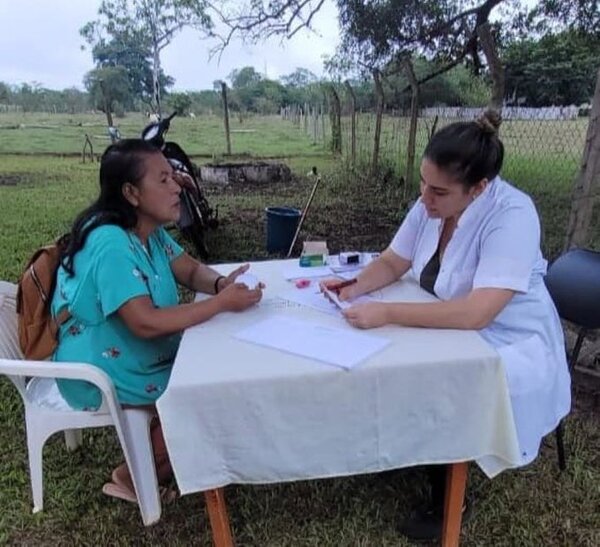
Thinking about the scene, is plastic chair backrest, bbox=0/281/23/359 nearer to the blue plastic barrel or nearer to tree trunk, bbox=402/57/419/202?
the blue plastic barrel

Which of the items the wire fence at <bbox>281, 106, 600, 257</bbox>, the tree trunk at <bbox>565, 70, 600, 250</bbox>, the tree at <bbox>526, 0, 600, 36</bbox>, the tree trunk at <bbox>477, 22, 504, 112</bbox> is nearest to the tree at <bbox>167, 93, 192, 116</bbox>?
the wire fence at <bbox>281, 106, 600, 257</bbox>

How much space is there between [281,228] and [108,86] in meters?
13.0

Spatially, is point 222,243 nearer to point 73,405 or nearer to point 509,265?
point 73,405

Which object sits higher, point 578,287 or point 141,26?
point 141,26

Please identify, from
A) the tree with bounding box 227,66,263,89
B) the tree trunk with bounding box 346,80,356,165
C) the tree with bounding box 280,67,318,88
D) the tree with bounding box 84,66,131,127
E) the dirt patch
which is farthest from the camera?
the tree with bounding box 227,66,263,89

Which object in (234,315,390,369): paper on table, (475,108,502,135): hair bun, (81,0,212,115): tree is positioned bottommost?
(234,315,390,369): paper on table

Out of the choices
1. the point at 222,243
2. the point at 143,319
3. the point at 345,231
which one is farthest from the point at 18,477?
the point at 345,231

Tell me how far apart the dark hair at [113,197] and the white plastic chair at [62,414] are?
262mm

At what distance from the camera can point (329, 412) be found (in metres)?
1.17

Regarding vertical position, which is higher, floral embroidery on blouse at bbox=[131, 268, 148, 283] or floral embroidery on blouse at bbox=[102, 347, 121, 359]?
floral embroidery on blouse at bbox=[131, 268, 148, 283]

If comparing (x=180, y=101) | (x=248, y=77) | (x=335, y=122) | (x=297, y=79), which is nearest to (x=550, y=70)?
(x=335, y=122)

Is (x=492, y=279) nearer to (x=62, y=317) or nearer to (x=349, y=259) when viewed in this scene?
(x=349, y=259)

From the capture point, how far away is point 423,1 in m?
6.06

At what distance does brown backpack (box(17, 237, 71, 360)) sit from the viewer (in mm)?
1564
